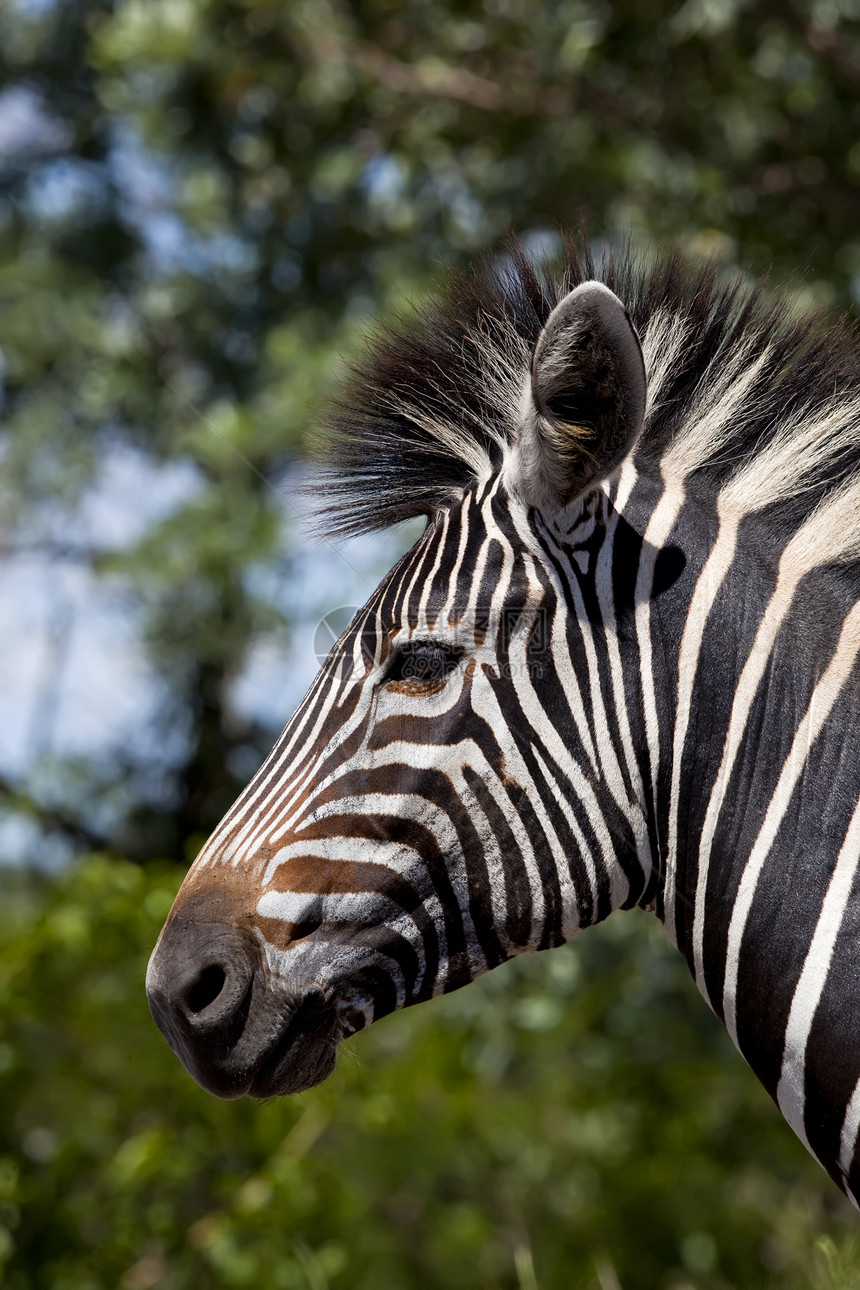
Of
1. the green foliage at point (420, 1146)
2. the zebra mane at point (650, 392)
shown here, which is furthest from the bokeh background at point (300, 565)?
the zebra mane at point (650, 392)

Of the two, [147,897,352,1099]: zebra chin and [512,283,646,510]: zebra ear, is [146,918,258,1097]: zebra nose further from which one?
[512,283,646,510]: zebra ear

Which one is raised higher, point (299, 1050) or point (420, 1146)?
point (299, 1050)

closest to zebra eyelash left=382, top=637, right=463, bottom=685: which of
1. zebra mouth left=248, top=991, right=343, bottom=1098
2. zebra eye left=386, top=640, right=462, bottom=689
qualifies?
zebra eye left=386, top=640, right=462, bottom=689

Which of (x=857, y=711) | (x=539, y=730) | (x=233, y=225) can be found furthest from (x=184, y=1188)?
(x=233, y=225)

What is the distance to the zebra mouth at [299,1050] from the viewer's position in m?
1.97

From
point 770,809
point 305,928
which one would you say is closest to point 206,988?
point 305,928

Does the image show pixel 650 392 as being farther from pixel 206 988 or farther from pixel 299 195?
pixel 299 195

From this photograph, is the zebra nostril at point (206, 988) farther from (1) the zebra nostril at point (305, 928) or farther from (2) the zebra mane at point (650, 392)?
(2) the zebra mane at point (650, 392)

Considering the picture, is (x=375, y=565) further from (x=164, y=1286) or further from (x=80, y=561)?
(x=80, y=561)

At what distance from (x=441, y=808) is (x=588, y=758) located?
288 millimetres

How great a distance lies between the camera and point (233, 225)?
305 inches

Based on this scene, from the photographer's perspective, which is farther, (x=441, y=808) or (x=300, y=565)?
(x=300, y=565)

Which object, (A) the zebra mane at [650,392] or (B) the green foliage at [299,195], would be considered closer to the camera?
(A) the zebra mane at [650,392]

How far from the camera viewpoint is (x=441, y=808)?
2.00 meters
